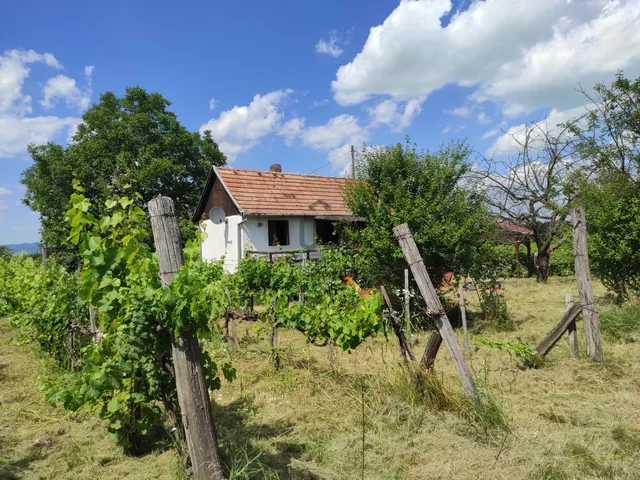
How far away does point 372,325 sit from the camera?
476 cm

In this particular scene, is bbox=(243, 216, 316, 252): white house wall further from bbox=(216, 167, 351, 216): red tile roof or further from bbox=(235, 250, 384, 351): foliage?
bbox=(235, 250, 384, 351): foliage

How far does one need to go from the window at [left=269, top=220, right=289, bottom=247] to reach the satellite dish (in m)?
2.22

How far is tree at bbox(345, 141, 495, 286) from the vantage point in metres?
8.37

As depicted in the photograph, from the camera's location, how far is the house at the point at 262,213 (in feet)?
57.0

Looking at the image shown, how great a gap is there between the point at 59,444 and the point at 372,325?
3.26 metres

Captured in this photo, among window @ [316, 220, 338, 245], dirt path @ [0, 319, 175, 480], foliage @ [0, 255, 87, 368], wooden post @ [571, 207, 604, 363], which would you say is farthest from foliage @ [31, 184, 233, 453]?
window @ [316, 220, 338, 245]

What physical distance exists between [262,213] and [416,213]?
9.78 m

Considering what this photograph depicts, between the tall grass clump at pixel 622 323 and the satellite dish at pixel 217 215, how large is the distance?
48.2 ft

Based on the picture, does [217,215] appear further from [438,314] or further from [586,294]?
[438,314]

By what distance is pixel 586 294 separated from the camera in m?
5.52

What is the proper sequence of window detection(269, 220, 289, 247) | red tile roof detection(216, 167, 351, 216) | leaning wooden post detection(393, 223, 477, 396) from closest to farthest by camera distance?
leaning wooden post detection(393, 223, 477, 396)
red tile roof detection(216, 167, 351, 216)
window detection(269, 220, 289, 247)

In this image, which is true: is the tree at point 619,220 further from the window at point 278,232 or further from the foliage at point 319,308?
the window at point 278,232

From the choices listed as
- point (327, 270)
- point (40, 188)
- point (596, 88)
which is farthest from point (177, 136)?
point (596, 88)

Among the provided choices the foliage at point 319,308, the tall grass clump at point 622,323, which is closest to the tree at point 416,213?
the foliage at point 319,308
